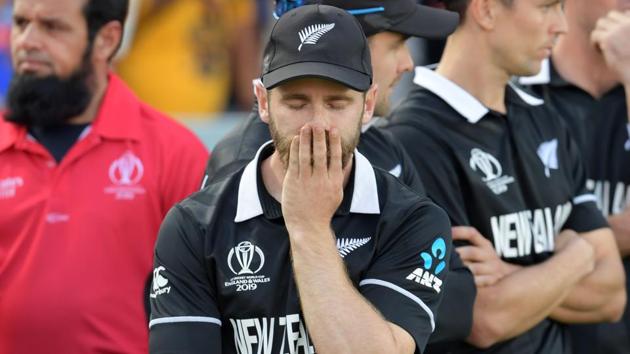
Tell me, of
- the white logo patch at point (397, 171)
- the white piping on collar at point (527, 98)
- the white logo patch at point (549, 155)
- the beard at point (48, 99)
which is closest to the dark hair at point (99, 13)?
the beard at point (48, 99)

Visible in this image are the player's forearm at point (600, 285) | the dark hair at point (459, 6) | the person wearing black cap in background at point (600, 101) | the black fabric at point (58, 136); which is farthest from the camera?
the person wearing black cap in background at point (600, 101)

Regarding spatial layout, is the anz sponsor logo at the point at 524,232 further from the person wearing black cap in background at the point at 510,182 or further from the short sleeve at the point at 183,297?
the short sleeve at the point at 183,297

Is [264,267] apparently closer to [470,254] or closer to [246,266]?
[246,266]

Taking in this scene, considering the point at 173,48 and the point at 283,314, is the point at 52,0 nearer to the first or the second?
the point at 283,314

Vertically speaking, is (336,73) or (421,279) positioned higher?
(336,73)

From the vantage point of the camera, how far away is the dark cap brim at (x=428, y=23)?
498 cm

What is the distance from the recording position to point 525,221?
17.4 feet

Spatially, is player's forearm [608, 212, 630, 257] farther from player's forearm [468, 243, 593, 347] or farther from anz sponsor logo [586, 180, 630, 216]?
player's forearm [468, 243, 593, 347]

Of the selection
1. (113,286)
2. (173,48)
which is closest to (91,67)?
(113,286)

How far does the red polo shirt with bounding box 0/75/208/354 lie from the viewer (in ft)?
18.2

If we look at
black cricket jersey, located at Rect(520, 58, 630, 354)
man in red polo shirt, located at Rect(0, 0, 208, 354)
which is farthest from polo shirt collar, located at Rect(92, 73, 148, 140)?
black cricket jersey, located at Rect(520, 58, 630, 354)

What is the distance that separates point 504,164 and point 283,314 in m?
1.58

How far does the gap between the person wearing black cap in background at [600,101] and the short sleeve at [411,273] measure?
6.37 feet

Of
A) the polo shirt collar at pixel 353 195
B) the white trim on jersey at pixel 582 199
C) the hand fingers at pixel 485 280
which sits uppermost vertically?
the polo shirt collar at pixel 353 195
